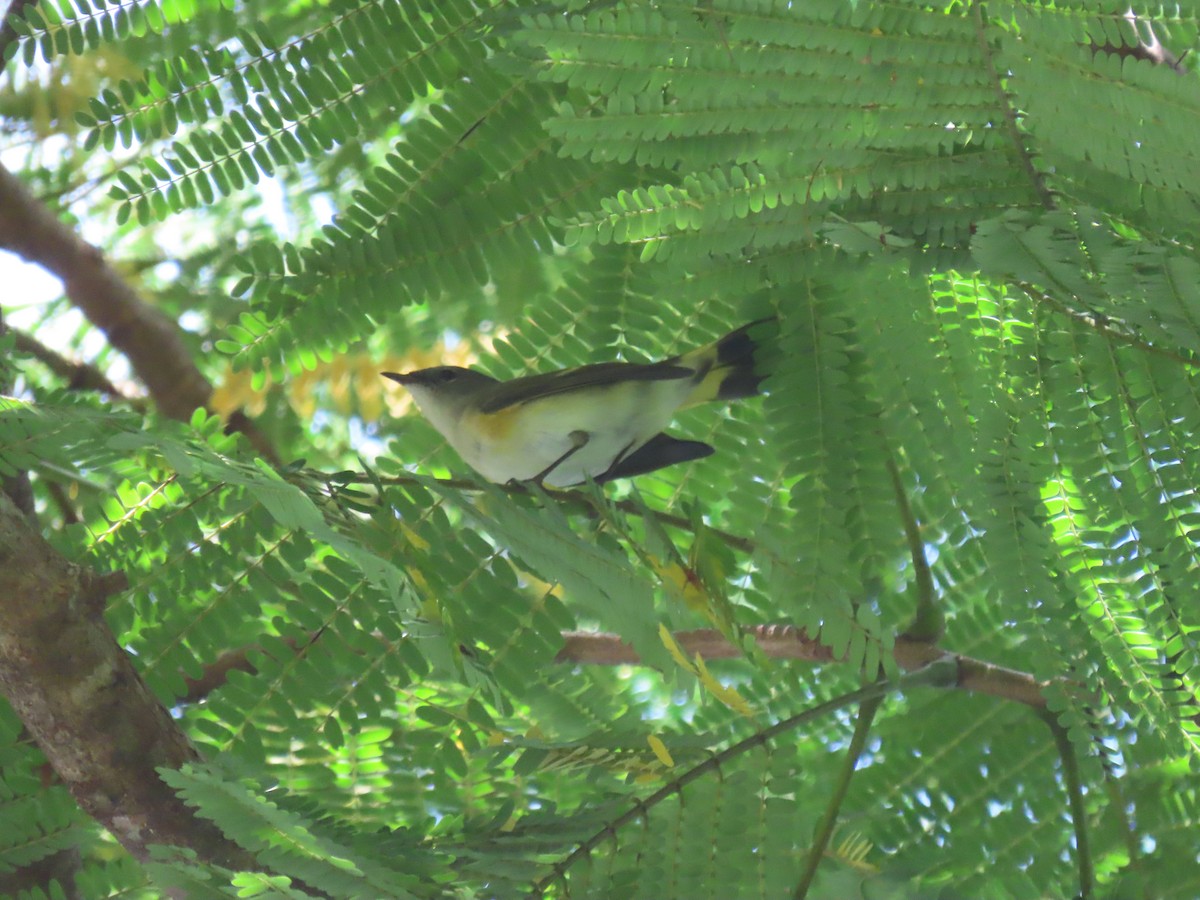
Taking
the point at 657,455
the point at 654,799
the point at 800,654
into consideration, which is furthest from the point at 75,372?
the point at 654,799

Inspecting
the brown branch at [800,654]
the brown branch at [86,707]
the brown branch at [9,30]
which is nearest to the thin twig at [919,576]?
the brown branch at [800,654]

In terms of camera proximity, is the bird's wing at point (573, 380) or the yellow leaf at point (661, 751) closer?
the yellow leaf at point (661, 751)

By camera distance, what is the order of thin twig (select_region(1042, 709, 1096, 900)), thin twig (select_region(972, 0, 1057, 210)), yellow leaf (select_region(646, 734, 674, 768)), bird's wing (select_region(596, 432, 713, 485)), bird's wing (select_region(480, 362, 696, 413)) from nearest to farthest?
thin twig (select_region(972, 0, 1057, 210)) < yellow leaf (select_region(646, 734, 674, 768)) < thin twig (select_region(1042, 709, 1096, 900)) < bird's wing (select_region(480, 362, 696, 413)) < bird's wing (select_region(596, 432, 713, 485))

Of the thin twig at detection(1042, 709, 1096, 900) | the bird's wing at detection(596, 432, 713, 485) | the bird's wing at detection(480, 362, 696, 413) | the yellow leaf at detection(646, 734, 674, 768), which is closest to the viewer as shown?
the yellow leaf at detection(646, 734, 674, 768)

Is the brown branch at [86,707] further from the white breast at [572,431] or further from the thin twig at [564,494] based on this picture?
the white breast at [572,431]

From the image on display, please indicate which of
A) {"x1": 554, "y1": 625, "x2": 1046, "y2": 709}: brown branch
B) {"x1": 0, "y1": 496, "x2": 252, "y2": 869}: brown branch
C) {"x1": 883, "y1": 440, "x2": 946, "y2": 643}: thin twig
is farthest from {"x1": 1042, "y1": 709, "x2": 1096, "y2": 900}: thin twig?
{"x1": 0, "y1": 496, "x2": 252, "y2": 869}: brown branch

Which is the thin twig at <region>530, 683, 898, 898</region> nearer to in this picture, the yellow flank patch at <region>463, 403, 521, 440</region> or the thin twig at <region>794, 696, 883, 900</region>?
the thin twig at <region>794, 696, 883, 900</region>

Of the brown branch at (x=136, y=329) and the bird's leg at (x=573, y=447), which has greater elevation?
the brown branch at (x=136, y=329)

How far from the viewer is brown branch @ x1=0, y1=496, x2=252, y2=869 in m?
1.26

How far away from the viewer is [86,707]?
4.17 ft

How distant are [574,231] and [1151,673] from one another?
2.67 ft

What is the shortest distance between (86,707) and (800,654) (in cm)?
109

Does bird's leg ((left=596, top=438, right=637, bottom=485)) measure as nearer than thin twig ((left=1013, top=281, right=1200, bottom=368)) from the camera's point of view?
No

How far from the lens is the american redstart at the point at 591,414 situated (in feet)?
5.49
